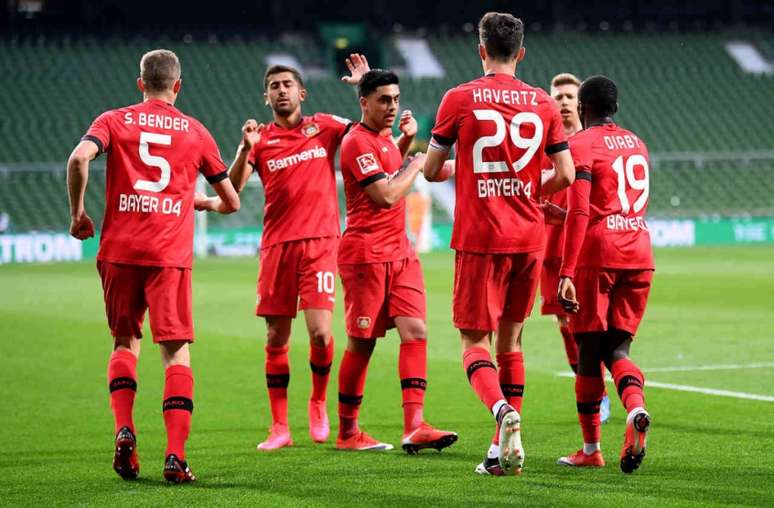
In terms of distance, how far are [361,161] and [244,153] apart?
76 cm

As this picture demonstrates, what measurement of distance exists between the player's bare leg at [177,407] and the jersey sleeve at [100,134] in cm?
100

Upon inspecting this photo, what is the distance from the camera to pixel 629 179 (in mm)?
6645

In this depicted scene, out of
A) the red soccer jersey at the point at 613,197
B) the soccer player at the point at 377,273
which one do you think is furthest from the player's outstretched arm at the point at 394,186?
the red soccer jersey at the point at 613,197

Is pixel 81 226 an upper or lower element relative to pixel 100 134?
lower

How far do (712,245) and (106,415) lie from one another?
28436mm

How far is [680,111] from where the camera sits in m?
41.9

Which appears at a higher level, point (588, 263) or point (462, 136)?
point (462, 136)

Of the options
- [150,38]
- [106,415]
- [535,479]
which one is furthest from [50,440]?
[150,38]

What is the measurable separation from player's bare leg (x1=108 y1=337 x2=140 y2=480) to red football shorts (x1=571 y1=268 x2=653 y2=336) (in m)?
2.25

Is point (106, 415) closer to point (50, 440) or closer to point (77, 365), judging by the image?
point (50, 440)

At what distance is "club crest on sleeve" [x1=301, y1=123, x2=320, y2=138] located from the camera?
25.6 ft

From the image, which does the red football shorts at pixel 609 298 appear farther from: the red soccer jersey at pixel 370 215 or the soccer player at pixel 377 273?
the red soccer jersey at pixel 370 215

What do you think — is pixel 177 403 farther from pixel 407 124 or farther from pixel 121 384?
pixel 407 124

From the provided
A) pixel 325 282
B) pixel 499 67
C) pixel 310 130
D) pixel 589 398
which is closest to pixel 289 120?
pixel 310 130
